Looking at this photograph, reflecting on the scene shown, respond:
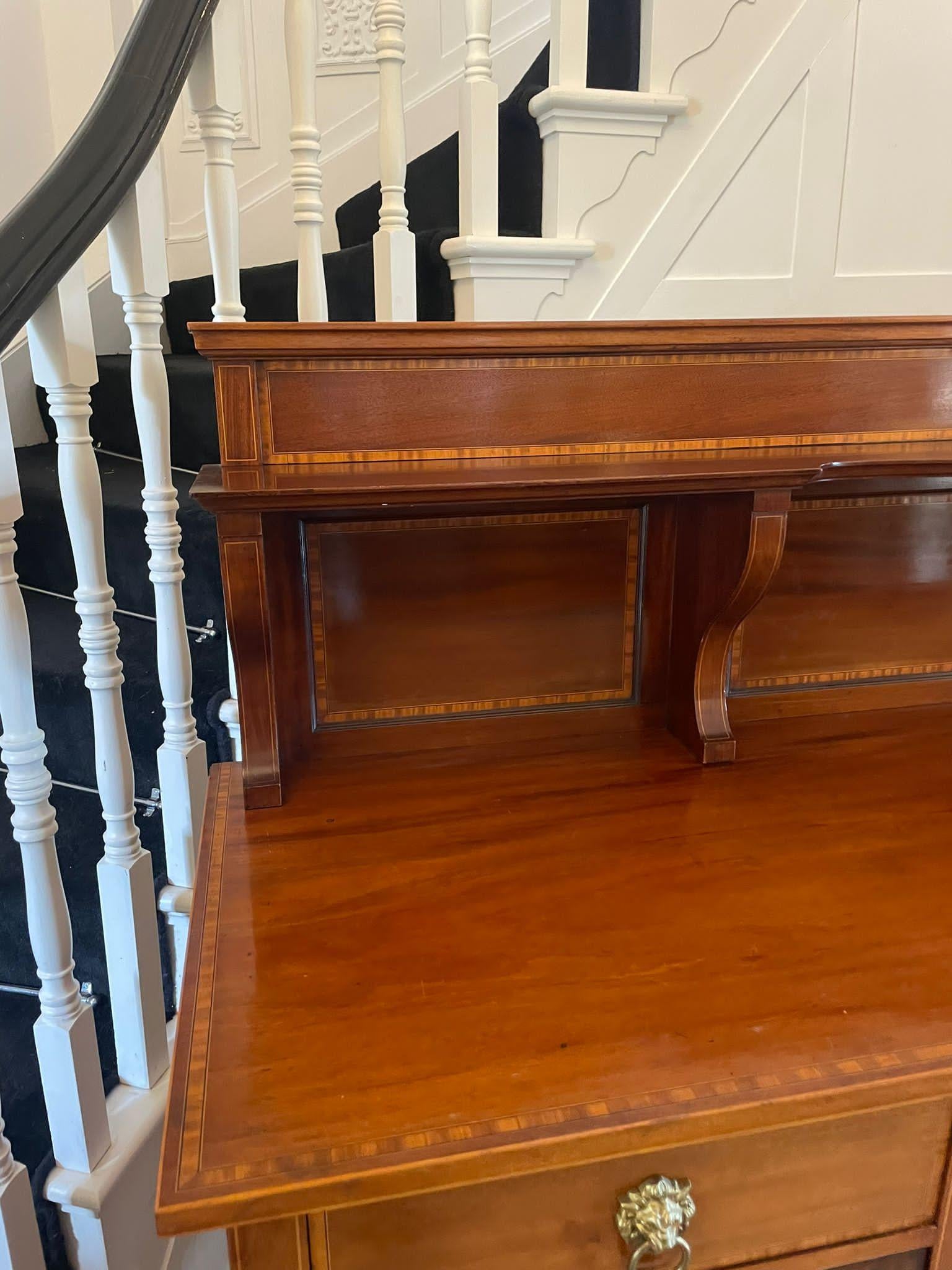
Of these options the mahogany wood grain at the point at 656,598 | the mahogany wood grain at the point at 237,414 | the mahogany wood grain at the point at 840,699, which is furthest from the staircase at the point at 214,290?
the mahogany wood grain at the point at 840,699

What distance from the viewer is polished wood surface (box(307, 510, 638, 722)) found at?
3.06 feet

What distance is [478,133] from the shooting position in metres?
1.23

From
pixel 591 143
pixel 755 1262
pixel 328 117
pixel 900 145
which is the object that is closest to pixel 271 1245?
pixel 755 1262

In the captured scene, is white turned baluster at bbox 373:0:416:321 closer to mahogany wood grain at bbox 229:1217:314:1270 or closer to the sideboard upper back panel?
the sideboard upper back panel

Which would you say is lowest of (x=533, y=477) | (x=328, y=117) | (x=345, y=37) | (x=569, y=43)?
(x=533, y=477)

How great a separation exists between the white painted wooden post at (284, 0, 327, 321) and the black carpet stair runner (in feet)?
1.21

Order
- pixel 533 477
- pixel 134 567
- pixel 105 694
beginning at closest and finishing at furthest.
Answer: pixel 533 477, pixel 105 694, pixel 134 567

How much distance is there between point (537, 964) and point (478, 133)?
1.10m

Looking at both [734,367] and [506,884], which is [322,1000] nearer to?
[506,884]

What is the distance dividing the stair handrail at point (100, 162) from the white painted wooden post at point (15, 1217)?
0.81m

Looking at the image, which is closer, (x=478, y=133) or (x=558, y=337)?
(x=558, y=337)

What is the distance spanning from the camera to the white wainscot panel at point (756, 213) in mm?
1385

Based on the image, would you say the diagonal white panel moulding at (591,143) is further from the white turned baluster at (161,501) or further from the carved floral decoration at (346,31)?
the carved floral decoration at (346,31)

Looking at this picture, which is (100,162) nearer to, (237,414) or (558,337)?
(237,414)
